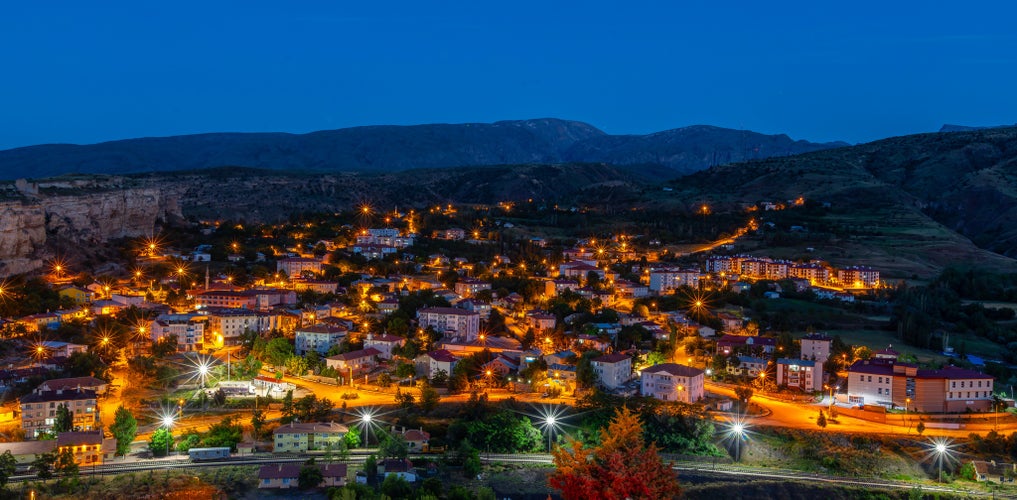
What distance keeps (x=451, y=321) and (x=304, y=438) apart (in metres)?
11.6

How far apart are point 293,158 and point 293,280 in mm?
138234

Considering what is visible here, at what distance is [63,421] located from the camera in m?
23.3

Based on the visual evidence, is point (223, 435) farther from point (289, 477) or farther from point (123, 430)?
point (289, 477)

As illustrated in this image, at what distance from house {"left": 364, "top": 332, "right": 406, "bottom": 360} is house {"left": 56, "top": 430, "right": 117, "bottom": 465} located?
1101 cm

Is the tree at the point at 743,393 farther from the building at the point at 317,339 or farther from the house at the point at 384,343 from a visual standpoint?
the building at the point at 317,339

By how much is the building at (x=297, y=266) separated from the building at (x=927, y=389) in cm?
2679

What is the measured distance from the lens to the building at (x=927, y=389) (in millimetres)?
26000

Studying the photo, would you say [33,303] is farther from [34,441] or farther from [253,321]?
[34,441]

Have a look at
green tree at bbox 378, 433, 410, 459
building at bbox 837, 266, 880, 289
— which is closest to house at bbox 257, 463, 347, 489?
green tree at bbox 378, 433, 410, 459

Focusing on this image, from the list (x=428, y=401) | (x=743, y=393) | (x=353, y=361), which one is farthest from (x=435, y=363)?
(x=743, y=393)

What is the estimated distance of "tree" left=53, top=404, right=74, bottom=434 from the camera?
2323 cm

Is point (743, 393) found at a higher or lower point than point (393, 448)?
higher

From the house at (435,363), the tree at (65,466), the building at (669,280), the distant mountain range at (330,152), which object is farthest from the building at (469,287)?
the distant mountain range at (330,152)

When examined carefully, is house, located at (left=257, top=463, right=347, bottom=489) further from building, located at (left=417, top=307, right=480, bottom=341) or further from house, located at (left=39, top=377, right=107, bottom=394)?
building, located at (left=417, top=307, right=480, bottom=341)
